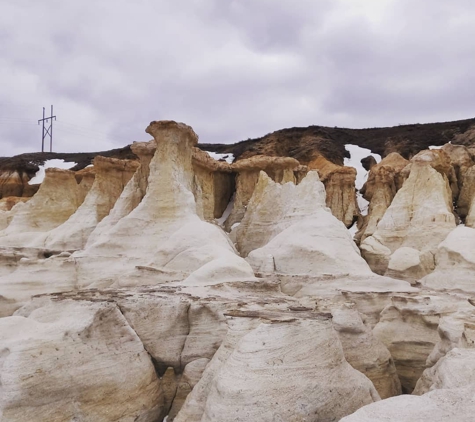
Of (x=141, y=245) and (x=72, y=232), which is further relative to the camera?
(x=72, y=232)

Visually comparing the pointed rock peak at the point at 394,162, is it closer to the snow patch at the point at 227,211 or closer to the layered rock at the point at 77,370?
the snow patch at the point at 227,211

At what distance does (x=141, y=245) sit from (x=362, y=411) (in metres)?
7.44

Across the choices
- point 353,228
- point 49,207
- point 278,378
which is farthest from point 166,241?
point 353,228

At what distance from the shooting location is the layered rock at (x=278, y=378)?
4.07 meters

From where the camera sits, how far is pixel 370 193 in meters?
20.0

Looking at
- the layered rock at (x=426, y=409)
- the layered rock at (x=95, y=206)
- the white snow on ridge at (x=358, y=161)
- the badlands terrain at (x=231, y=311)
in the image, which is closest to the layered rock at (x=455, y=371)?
the badlands terrain at (x=231, y=311)

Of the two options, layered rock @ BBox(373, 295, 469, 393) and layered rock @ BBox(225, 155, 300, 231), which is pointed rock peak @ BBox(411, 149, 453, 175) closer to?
layered rock @ BBox(225, 155, 300, 231)

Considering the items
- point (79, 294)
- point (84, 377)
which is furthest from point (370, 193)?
point (84, 377)

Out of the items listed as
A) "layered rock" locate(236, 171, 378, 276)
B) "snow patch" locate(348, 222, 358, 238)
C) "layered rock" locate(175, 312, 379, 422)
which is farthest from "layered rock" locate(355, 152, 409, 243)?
"layered rock" locate(175, 312, 379, 422)

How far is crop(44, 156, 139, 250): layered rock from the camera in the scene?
44.8 ft

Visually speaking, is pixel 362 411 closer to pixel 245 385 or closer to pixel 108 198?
pixel 245 385

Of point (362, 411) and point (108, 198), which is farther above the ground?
point (108, 198)

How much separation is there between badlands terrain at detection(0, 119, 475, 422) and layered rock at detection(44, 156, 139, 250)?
0.07 metres

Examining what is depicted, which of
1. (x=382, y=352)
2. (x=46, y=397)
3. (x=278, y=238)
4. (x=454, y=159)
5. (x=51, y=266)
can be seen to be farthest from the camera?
(x=454, y=159)
